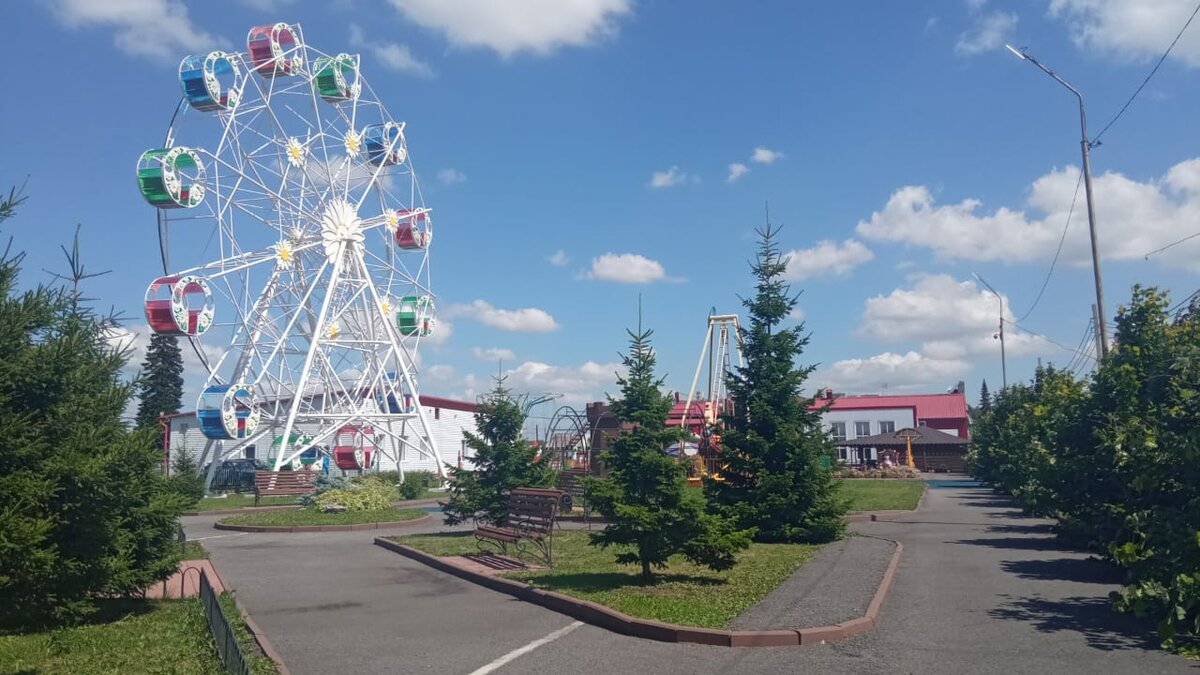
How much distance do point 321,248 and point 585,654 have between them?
3506 centimetres

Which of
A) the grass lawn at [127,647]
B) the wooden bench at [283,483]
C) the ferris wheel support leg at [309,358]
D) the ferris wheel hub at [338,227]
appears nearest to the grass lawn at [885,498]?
the grass lawn at [127,647]

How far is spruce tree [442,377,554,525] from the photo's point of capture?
62.8 feet

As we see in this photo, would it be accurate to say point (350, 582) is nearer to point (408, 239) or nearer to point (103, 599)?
point (103, 599)

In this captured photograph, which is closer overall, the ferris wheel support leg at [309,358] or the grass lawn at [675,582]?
the grass lawn at [675,582]

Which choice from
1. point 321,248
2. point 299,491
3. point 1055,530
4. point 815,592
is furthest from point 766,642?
point 321,248

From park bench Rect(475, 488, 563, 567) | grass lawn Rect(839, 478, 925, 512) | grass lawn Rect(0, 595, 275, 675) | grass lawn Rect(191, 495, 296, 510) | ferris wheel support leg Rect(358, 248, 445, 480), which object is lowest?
grass lawn Rect(191, 495, 296, 510)

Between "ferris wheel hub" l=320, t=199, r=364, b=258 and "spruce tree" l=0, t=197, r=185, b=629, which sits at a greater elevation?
"ferris wheel hub" l=320, t=199, r=364, b=258

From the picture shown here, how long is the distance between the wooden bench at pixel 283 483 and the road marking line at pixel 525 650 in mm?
25868

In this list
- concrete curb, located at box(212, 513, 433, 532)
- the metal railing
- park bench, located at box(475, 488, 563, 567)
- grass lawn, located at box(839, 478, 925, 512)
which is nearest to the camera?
the metal railing

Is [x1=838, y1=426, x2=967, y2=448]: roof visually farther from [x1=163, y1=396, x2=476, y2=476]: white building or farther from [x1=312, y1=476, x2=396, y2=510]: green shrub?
[x1=312, y1=476, x2=396, y2=510]: green shrub

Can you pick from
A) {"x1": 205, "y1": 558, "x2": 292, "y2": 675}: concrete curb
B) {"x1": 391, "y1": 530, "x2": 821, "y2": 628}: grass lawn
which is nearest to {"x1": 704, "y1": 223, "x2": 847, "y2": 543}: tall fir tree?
{"x1": 391, "y1": 530, "x2": 821, "y2": 628}: grass lawn

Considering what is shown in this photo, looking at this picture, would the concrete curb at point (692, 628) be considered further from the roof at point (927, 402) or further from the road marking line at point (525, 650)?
the roof at point (927, 402)

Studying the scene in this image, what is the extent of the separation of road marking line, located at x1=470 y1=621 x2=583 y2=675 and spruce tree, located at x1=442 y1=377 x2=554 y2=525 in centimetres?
861

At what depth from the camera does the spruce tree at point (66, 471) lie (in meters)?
8.48
